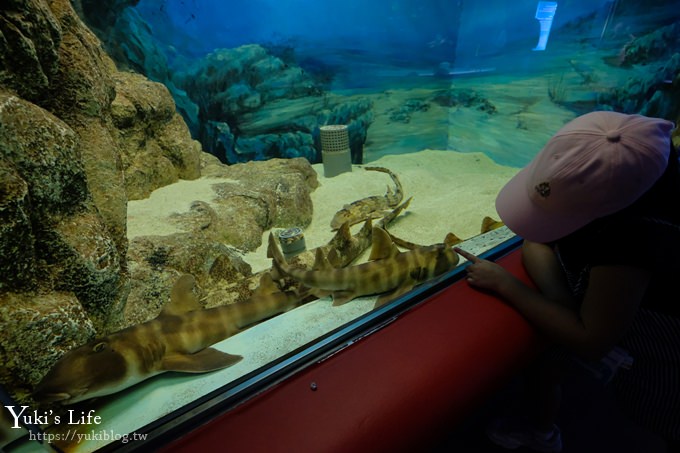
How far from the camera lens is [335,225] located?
3990 millimetres

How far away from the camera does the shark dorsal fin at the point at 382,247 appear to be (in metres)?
1.91

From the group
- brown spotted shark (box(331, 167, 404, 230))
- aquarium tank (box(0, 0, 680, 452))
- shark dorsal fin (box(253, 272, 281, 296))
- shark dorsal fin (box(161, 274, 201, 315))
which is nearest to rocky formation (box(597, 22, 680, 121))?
aquarium tank (box(0, 0, 680, 452))

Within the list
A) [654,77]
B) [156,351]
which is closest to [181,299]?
[156,351]

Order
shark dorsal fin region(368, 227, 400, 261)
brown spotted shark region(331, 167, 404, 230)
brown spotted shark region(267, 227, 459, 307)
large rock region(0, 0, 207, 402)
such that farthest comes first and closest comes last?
brown spotted shark region(331, 167, 404, 230) < shark dorsal fin region(368, 227, 400, 261) < brown spotted shark region(267, 227, 459, 307) < large rock region(0, 0, 207, 402)

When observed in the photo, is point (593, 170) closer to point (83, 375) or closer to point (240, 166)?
point (83, 375)

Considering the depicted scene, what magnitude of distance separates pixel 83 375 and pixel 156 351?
9.7 inches

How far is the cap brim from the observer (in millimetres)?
1071

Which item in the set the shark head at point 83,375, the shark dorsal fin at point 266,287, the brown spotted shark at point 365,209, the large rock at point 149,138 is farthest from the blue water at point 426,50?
the shark head at point 83,375

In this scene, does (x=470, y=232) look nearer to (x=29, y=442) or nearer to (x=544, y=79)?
(x=29, y=442)

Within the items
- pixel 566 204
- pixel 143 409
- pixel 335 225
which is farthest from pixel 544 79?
pixel 143 409

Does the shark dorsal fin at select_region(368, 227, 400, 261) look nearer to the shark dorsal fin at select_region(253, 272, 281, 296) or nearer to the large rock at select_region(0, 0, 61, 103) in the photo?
the shark dorsal fin at select_region(253, 272, 281, 296)

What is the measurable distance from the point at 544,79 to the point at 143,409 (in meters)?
6.70

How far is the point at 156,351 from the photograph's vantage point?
1.16m

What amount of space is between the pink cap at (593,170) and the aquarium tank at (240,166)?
0.67 m
